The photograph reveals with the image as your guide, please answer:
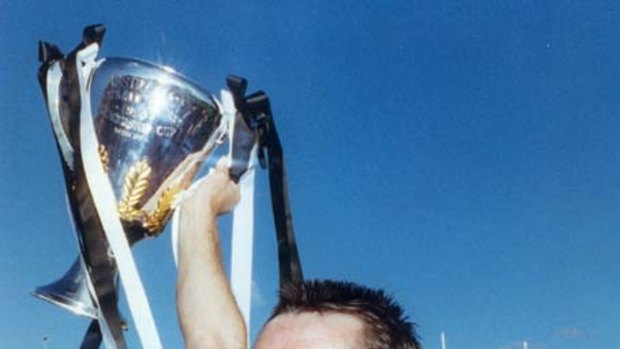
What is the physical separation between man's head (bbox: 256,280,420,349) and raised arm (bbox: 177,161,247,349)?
59 cm

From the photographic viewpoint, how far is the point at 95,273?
405 centimetres

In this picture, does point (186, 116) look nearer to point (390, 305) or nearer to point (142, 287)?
point (142, 287)

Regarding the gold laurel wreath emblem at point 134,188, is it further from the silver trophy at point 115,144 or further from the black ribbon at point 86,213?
the black ribbon at point 86,213

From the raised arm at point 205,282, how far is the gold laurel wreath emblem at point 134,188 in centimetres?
19

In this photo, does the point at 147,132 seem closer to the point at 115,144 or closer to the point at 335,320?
the point at 115,144

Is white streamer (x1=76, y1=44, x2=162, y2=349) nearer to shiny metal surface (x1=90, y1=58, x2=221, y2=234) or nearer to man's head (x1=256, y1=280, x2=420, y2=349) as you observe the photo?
shiny metal surface (x1=90, y1=58, x2=221, y2=234)

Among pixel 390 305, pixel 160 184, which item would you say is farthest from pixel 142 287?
pixel 390 305

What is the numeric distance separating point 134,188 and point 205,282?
58 centimetres

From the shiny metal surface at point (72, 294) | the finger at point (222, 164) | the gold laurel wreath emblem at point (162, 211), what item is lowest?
the shiny metal surface at point (72, 294)

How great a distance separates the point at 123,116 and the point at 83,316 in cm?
83

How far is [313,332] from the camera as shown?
2936 mm

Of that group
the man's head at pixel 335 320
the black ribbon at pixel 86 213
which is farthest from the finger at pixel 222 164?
the man's head at pixel 335 320

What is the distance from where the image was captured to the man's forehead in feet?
9.48

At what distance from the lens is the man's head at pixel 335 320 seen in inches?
115
